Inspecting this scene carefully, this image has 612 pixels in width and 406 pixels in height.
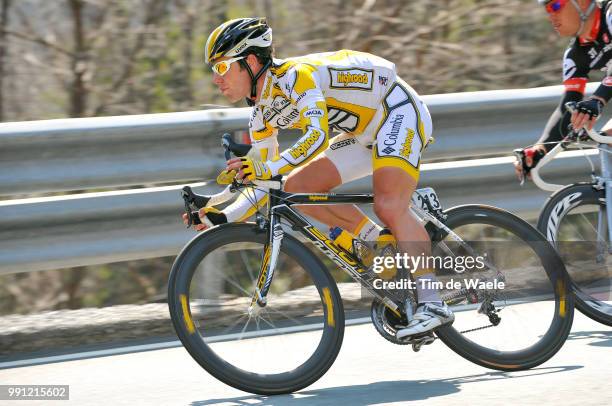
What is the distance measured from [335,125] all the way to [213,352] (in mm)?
1352

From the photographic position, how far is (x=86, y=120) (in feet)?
21.4

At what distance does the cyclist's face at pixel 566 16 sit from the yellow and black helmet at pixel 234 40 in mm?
2117

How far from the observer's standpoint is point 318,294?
5051 millimetres

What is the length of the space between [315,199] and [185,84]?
525cm

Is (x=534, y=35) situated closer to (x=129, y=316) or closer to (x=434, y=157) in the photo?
(x=434, y=157)

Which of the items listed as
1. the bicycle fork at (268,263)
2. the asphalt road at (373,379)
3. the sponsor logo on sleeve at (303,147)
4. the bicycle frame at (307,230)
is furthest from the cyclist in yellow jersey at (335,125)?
the asphalt road at (373,379)

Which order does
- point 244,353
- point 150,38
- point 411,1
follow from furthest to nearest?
point 411,1, point 150,38, point 244,353

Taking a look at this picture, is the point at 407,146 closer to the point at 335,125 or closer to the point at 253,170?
the point at 335,125

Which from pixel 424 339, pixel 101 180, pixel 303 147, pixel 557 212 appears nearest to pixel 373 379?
pixel 424 339

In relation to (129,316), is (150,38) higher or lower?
higher

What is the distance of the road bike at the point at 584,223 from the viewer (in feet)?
20.1

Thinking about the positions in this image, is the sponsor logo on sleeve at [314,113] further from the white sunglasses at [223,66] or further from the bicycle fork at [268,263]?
the bicycle fork at [268,263]

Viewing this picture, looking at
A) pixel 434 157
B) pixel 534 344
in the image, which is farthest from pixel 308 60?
pixel 434 157

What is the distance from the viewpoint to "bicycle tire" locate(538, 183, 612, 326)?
603 centimetres
